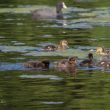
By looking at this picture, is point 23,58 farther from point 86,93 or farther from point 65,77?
point 86,93

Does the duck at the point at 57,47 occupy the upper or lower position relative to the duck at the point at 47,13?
lower

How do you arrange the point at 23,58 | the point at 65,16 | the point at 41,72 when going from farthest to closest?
the point at 65,16, the point at 23,58, the point at 41,72

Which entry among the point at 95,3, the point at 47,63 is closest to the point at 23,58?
the point at 47,63

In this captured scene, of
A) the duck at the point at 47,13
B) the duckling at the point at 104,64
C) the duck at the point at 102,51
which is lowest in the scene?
the duckling at the point at 104,64

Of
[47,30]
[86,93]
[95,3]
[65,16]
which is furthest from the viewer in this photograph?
[95,3]

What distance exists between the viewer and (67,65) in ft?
64.6

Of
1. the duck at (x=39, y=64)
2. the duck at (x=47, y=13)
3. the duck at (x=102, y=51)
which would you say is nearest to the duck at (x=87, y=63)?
the duck at (x=39, y=64)

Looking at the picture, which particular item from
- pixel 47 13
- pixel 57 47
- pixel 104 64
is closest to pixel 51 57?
pixel 57 47

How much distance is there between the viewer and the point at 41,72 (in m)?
19.1

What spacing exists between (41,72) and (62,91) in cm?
272

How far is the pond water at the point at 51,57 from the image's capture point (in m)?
15.6

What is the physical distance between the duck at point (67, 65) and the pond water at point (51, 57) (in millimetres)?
161

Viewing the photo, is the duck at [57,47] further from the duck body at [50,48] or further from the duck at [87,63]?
the duck at [87,63]

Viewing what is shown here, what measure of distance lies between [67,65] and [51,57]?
5.96ft
